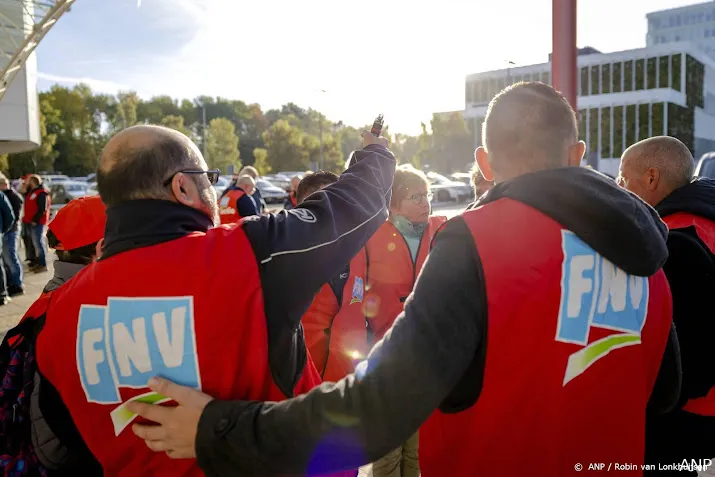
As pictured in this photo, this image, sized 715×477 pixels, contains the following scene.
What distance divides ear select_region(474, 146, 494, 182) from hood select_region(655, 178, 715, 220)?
4.14ft

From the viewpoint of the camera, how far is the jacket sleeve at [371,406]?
1.23 meters

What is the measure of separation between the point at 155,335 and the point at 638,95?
62.9 metres

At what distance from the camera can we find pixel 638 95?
182ft

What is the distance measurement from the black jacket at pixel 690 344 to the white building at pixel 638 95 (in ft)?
171

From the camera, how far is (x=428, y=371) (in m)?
1.25

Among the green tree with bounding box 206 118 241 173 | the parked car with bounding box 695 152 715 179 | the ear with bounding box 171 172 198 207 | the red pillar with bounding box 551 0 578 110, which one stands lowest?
the ear with bounding box 171 172 198 207

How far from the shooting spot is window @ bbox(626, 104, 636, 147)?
2181 inches

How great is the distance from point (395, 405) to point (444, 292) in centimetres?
28

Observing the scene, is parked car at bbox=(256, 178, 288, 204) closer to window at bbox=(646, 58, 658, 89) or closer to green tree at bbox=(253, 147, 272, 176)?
green tree at bbox=(253, 147, 272, 176)

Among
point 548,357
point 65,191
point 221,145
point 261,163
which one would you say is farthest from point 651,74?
point 548,357

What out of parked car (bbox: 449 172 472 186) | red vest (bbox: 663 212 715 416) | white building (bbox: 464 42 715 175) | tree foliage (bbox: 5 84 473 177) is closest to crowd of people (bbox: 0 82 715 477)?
red vest (bbox: 663 212 715 416)

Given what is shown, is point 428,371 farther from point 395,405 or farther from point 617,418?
point 617,418

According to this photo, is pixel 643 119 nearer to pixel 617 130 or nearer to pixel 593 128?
pixel 617 130

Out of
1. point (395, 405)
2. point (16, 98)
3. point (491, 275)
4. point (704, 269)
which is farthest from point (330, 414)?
point (16, 98)
